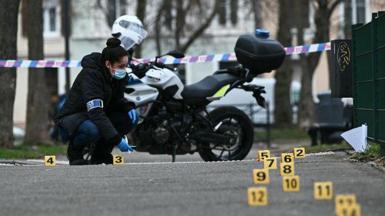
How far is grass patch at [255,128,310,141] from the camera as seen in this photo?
26.0 meters

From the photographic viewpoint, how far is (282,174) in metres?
7.68

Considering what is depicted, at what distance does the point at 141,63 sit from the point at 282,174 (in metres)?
4.16

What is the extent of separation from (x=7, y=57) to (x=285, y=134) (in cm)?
1413

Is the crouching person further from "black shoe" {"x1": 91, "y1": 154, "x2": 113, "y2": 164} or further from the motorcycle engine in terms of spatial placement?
the motorcycle engine

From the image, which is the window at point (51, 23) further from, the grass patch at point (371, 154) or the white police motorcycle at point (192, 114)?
the grass patch at point (371, 154)

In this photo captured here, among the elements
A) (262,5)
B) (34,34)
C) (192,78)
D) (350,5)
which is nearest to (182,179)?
(34,34)

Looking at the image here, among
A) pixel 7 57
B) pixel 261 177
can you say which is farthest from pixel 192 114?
pixel 7 57

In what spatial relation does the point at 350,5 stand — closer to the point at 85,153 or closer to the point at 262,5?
the point at 262,5

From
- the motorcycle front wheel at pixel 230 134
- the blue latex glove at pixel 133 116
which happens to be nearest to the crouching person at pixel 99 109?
the blue latex glove at pixel 133 116

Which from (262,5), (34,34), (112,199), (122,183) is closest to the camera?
(112,199)

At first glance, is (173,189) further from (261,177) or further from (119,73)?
(119,73)

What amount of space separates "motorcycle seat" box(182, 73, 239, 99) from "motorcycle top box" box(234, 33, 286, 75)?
0.93 ft

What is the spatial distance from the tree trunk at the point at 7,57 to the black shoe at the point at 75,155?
5.11 meters

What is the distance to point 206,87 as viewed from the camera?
1128cm
